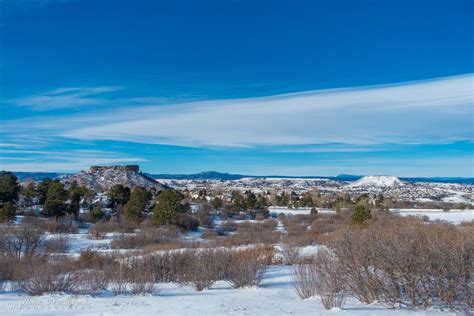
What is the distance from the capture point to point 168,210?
1168 inches

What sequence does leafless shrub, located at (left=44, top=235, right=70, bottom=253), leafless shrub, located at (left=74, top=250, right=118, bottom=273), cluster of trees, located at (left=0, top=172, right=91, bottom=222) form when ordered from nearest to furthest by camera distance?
leafless shrub, located at (left=74, top=250, right=118, bottom=273) → leafless shrub, located at (left=44, top=235, right=70, bottom=253) → cluster of trees, located at (left=0, top=172, right=91, bottom=222)

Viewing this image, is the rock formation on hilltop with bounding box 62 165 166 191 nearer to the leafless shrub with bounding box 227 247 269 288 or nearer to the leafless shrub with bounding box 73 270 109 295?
the leafless shrub with bounding box 227 247 269 288

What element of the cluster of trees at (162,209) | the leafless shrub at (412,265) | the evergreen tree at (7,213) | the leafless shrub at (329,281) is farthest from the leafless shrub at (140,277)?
the evergreen tree at (7,213)

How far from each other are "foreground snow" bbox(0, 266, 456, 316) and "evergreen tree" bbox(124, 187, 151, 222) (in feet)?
65.4

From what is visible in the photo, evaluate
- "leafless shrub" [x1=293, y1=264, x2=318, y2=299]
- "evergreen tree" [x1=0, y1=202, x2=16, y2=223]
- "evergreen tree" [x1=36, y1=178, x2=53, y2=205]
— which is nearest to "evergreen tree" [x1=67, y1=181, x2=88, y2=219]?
"evergreen tree" [x1=36, y1=178, x2=53, y2=205]

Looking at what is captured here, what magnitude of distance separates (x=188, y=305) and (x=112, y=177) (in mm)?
60878

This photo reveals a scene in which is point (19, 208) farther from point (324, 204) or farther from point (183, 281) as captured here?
point (324, 204)

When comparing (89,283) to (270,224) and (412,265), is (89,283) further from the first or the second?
(270,224)

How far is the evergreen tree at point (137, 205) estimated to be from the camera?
31.1 meters

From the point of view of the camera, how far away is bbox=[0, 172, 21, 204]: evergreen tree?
31312 mm

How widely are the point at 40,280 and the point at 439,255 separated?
28.8 ft

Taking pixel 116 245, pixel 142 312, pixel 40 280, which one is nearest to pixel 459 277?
pixel 142 312

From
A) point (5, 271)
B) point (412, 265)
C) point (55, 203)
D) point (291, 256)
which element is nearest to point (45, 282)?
point (5, 271)

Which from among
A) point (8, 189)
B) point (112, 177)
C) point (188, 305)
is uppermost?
point (112, 177)
